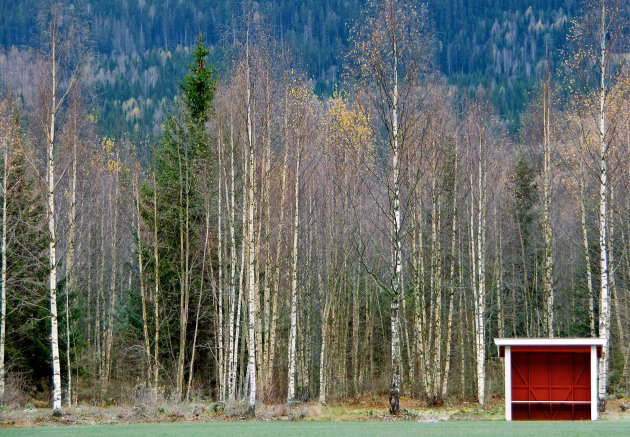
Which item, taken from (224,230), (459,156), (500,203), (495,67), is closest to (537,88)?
→ (459,156)

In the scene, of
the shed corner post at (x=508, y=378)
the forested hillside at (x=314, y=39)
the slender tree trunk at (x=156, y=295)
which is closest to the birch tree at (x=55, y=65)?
the slender tree trunk at (x=156, y=295)

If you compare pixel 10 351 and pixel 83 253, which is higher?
Answer: pixel 83 253

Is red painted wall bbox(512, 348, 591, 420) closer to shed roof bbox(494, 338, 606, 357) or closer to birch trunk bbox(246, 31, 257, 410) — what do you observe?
shed roof bbox(494, 338, 606, 357)

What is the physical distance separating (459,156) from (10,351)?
60.2ft

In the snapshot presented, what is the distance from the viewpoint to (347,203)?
2977 cm

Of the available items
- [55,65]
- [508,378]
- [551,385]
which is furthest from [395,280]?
[55,65]

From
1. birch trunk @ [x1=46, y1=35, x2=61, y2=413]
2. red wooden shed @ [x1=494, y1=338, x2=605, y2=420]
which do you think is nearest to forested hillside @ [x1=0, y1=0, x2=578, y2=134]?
birch trunk @ [x1=46, y1=35, x2=61, y2=413]

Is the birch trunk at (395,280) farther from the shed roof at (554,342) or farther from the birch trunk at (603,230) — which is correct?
the birch trunk at (603,230)

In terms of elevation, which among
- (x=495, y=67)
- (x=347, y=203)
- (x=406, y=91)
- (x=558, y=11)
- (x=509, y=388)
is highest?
(x=558, y=11)

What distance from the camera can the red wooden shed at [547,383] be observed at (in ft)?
57.9

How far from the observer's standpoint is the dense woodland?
19.3m

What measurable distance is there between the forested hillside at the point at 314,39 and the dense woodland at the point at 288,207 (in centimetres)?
4862

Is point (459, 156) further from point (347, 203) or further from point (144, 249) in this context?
point (144, 249)

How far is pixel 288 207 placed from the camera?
92.5ft
